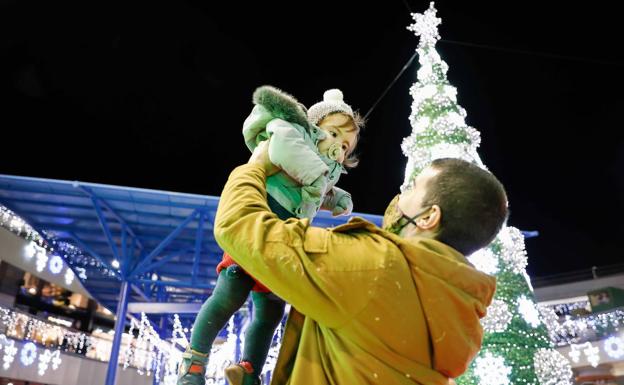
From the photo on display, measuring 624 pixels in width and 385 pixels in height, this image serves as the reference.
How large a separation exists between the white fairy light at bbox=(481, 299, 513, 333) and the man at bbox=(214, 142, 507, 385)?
413cm

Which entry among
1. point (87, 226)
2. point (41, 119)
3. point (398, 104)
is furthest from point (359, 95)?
point (41, 119)

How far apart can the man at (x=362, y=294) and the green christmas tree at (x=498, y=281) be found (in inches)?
122

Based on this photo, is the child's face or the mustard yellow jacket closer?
the mustard yellow jacket

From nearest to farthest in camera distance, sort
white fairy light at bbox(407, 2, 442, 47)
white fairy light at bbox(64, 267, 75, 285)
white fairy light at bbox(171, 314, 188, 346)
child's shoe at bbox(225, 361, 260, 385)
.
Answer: child's shoe at bbox(225, 361, 260, 385) < white fairy light at bbox(407, 2, 442, 47) < white fairy light at bbox(171, 314, 188, 346) < white fairy light at bbox(64, 267, 75, 285)

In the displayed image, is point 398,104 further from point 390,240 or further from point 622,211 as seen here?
point 390,240

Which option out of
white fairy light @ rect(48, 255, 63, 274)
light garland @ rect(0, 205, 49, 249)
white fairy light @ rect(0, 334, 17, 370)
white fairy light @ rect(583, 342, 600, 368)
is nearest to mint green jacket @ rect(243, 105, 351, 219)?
white fairy light @ rect(583, 342, 600, 368)

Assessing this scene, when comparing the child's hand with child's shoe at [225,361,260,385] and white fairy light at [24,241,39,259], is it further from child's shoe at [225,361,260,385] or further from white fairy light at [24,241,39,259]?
white fairy light at [24,241,39,259]

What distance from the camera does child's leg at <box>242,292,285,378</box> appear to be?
6.39 ft

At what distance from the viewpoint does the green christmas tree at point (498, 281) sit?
4.82 metres

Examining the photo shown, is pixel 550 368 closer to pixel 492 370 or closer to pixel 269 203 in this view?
pixel 492 370

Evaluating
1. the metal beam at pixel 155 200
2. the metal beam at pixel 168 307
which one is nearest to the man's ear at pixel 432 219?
the metal beam at pixel 155 200

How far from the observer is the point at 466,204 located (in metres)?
1.30

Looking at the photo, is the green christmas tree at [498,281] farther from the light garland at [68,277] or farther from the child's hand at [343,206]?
the light garland at [68,277]

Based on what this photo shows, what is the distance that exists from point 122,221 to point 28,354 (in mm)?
15348
